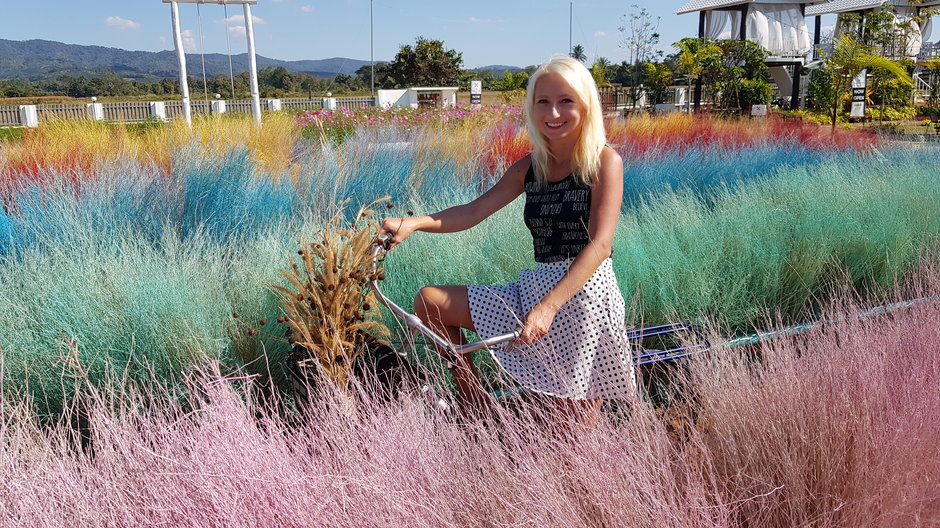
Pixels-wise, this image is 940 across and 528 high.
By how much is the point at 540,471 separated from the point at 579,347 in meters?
0.78

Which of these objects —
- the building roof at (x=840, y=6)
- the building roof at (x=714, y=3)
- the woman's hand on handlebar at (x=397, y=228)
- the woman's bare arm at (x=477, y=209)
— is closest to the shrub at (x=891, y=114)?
the building roof at (x=714, y=3)

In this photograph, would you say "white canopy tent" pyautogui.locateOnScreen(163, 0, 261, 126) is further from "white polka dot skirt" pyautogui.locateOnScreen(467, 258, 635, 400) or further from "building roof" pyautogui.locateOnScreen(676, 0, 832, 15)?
"building roof" pyautogui.locateOnScreen(676, 0, 832, 15)

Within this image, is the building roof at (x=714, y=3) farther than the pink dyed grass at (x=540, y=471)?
Yes

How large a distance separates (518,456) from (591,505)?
208 mm

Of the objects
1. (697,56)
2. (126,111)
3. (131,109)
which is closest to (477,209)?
(697,56)

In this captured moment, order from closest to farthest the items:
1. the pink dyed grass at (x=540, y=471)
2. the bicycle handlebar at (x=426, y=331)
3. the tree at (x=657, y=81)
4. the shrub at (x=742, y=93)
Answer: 1. the pink dyed grass at (x=540, y=471)
2. the bicycle handlebar at (x=426, y=331)
3. the shrub at (x=742, y=93)
4. the tree at (x=657, y=81)

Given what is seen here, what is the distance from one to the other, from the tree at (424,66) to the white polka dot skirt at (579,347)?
4673 cm

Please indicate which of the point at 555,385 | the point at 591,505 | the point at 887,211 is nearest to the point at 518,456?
the point at 591,505

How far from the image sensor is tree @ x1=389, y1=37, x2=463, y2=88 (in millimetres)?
47219

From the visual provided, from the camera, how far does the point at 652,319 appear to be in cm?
345

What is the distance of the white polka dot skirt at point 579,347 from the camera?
215 cm

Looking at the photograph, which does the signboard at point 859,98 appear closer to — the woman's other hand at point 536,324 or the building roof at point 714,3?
the building roof at point 714,3

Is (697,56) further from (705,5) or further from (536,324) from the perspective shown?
(536,324)

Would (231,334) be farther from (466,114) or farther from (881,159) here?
(466,114)
